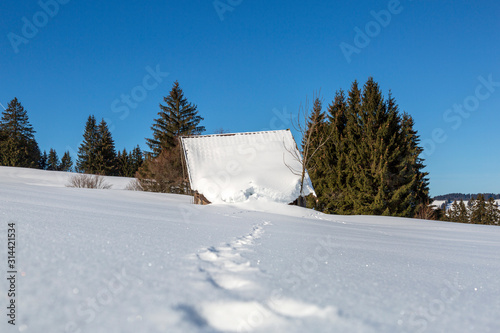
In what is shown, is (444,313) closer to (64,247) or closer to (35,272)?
(35,272)

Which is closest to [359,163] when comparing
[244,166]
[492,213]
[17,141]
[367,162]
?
[367,162]

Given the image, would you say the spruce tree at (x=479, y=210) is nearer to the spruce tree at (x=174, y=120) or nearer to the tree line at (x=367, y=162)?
the tree line at (x=367, y=162)

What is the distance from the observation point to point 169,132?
24.5 m

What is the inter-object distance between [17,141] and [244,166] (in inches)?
1284

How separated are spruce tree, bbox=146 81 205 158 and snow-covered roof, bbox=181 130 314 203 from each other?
1231 centimetres

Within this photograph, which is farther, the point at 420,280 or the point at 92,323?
the point at 420,280

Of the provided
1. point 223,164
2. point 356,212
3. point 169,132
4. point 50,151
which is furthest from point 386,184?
point 50,151

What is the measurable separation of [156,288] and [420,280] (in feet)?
3.80

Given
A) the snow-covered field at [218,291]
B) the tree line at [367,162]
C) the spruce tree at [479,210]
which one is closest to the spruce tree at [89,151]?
the tree line at [367,162]

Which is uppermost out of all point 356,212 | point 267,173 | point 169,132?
point 169,132

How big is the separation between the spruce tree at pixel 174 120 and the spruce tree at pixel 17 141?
1699 cm

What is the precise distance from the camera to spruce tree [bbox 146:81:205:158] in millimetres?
24673

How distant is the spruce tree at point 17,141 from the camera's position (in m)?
29.0

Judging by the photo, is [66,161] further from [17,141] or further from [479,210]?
[479,210]
